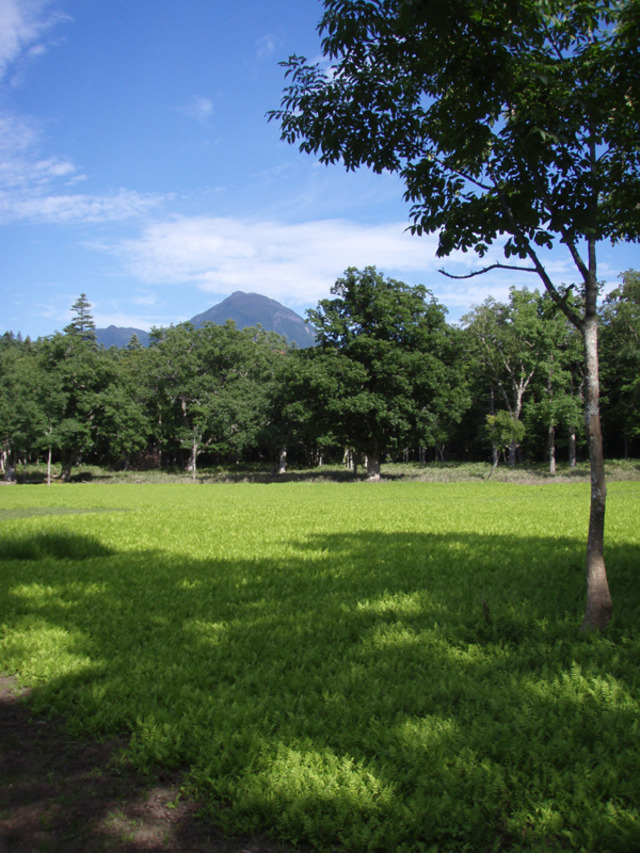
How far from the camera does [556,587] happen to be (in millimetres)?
7668

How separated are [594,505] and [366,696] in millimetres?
3071

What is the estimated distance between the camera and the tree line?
3784cm

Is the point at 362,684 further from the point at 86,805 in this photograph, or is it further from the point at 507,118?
the point at 507,118

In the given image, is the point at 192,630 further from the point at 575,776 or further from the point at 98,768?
the point at 575,776

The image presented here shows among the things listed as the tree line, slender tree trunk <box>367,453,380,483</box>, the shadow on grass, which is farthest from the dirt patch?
slender tree trunk <box>367,453,380,483</box>

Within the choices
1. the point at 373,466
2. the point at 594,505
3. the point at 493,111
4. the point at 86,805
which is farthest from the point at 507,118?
the point at 373,466

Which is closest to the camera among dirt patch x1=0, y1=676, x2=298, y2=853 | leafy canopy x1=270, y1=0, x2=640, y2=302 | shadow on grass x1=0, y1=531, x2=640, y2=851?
dirt patch x1=0, y1=676, x2=298, y2=853

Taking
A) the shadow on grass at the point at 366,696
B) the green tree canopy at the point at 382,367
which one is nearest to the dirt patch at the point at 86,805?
the shadow on grass at the point at 366,696

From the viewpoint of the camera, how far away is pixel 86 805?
340 centimetres

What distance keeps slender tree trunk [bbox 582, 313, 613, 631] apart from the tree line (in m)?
23.1

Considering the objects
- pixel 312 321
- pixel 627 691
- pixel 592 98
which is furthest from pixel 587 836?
pixel 312 321

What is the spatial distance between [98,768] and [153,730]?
42 cm

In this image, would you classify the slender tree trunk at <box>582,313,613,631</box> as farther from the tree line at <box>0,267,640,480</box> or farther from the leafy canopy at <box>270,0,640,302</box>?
the tree line at <box>0,267,640,480</box>

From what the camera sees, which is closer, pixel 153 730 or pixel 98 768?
pixel 98 768
